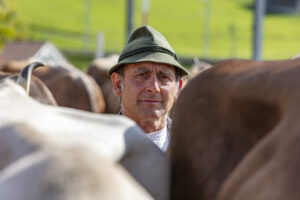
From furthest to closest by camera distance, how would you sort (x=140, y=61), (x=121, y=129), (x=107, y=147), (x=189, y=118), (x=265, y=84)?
1. (x=140, y=61)
2. (x=189, y=118)
3. (x=265, y=84)
4. (x=121, y=129)
5. (x=107, y=147)

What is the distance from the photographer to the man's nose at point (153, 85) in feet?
10.4

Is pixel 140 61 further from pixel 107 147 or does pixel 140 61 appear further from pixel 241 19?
pixel 241 19

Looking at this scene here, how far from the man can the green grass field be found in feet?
142

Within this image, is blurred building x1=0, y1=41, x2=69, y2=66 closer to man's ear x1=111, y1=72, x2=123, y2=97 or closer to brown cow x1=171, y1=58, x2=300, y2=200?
man's ear x1=111, y1=72, x2=123, y2=97

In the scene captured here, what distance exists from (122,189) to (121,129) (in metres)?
0.42

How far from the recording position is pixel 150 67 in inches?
119

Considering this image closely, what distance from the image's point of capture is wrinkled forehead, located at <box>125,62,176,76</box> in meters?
3.01

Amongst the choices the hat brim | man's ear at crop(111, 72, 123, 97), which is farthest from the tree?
the hat brim

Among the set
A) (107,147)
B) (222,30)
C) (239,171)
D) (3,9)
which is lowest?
(222,30)

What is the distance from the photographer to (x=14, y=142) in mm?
1654

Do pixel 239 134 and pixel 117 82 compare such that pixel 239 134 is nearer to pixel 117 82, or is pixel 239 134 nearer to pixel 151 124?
pixel 151 124

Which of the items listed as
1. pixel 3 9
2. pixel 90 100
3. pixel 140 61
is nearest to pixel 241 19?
pixel 3 9

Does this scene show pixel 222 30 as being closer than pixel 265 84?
No

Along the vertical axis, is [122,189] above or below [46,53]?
above
